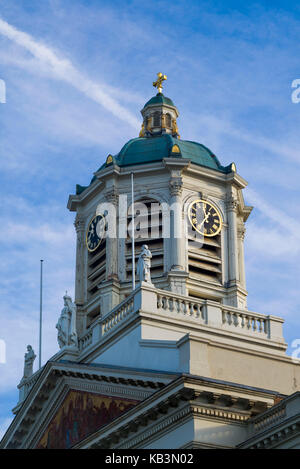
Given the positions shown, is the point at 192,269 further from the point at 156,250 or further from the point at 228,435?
the point at 228,435

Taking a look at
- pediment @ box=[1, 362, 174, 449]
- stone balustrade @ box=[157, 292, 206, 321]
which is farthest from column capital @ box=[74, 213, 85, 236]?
stone balustrade @ box=[157, 292, 206, 321]

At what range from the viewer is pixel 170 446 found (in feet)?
89.5

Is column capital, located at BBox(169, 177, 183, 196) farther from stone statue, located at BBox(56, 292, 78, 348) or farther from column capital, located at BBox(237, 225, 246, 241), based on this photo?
stone statue, located at BBox(56, 292, 78, 348)

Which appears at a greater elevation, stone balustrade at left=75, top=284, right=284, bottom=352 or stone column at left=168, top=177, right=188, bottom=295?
stone column at left=168, top=177, right=188, bottom=295

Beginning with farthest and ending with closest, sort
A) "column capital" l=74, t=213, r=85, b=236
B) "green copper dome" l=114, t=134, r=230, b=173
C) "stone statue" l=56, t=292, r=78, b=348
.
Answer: "column capital" l=74, t=213, r=85, b=236, "green copper dome" l=114, t=134, r=230, b=173, "stone statue" l=56, t=292, r=78, b=348

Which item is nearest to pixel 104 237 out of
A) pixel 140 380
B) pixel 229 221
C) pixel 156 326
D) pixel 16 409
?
pixel 229 221

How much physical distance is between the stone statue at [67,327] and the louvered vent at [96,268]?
5975 mm

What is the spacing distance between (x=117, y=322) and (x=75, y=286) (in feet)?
37.7

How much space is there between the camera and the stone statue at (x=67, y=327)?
119ft

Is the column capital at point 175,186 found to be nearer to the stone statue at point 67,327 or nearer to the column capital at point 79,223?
the column capital at point 79,223

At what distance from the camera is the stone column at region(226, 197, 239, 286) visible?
4250 cm

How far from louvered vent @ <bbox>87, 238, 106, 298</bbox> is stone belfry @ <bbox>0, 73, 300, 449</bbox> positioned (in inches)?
3.0

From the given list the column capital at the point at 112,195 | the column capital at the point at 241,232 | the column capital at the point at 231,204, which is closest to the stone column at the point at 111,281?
the column capital at the point at 112,195

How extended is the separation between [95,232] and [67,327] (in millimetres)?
8463
